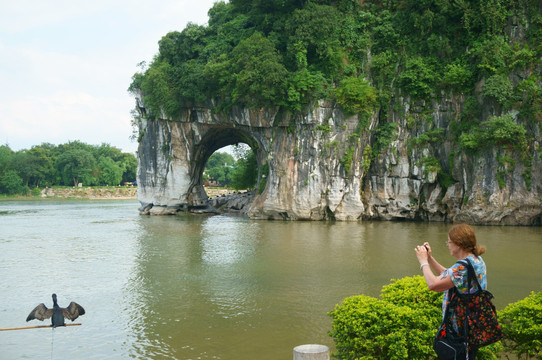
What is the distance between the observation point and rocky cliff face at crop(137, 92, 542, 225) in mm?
21641

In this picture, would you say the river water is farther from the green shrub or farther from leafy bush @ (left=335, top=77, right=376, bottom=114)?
leafy bush @ (left=335, top=77, right=376, bottom=114)

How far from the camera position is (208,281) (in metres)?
10.9

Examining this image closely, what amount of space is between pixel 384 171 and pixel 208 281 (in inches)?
656

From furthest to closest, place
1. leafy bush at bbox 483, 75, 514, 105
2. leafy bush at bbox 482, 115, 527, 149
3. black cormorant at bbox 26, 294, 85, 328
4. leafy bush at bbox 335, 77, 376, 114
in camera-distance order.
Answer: leafy bush at bbox 335, 77, 376, 114
leafy bush at bbox 483, 75, 514, 105
leafy bush at bbox 482, 115, 527, 149
black cormorant at bbox 26, 294, 85, 328

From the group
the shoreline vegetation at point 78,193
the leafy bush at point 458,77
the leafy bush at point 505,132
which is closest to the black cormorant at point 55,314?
the leafy bush at point 505,132

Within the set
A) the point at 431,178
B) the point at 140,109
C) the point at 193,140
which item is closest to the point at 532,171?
the point at 431,178

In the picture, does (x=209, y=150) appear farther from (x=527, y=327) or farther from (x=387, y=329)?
(x=527, y=327)

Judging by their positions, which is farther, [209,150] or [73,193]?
[73,193]

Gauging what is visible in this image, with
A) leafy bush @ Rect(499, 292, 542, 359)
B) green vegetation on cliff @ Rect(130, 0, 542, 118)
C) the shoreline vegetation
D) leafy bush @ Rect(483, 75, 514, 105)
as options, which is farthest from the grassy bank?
leafy bush @ Rect(499, 292, 542, 359)

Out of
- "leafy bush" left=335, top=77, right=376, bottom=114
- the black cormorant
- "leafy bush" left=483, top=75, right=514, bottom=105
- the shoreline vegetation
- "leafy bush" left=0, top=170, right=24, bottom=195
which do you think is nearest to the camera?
the black cormorant

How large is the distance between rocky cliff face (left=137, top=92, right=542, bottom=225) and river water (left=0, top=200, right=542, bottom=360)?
2.36 m

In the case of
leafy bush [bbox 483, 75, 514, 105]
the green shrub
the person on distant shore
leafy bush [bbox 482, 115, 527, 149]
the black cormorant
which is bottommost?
the black cormorant

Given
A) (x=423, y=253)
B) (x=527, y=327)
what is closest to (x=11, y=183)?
(x=527, y=327)

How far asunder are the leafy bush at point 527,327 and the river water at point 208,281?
2944mm
